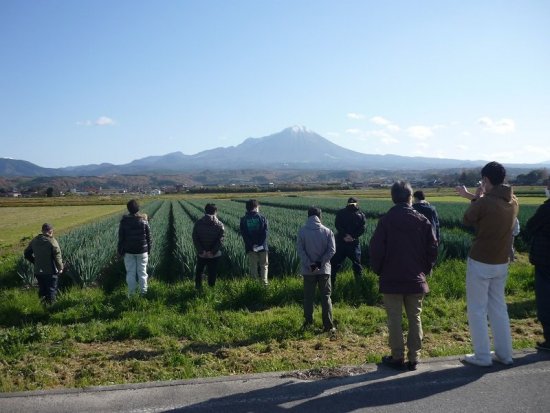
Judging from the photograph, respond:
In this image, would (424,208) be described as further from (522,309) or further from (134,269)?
(134,269)

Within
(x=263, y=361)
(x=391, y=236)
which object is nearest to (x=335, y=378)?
(x=263, y=361)

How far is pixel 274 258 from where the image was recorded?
938 cm

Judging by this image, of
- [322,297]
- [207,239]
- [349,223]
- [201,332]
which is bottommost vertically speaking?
[201,332]

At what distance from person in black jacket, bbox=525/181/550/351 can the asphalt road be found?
57cm

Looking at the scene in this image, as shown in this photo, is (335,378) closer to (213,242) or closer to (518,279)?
(213,242)

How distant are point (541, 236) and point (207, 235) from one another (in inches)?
189

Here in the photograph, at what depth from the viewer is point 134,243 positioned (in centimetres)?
722

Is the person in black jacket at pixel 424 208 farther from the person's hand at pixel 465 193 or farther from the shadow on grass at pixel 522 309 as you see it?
the person's hand at pixel 465 193

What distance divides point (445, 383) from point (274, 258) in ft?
18.6

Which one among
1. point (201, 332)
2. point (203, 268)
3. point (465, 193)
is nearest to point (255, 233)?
point (203, 268)

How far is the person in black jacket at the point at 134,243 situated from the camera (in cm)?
721

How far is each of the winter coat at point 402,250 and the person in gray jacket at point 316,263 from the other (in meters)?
1.51

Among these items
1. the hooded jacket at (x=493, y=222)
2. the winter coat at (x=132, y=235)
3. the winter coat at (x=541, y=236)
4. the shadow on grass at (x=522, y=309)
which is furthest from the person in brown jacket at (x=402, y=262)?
the winter coat at (x=132, y=235)

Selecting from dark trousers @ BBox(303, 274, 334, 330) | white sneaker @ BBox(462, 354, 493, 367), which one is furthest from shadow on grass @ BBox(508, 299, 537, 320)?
dark trousers @ BBox(303, 274, 334, 330)
